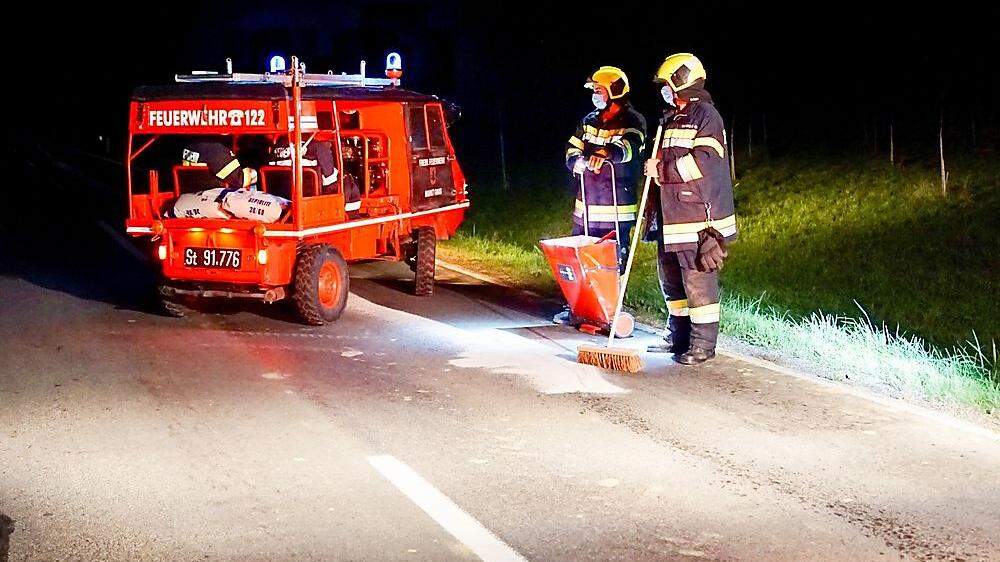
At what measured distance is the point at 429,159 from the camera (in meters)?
12.9

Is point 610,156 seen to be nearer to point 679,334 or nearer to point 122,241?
point 679,334

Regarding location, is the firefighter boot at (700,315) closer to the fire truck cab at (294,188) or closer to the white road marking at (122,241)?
the fire truck cab at (294,188)

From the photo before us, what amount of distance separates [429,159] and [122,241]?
606cm

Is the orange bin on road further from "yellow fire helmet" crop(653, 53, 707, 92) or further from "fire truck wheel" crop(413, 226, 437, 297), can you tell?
"fire truck wheel" crop(413, 226, 437, 297)

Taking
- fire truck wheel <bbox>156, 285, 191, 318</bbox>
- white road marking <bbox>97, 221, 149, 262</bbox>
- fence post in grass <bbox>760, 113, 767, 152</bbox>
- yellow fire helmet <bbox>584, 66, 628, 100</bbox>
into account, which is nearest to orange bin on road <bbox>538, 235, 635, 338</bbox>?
yellow fire helmet <bbox>584, 66, 628, 100</bbox>

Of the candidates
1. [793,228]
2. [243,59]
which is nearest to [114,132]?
[243,59]

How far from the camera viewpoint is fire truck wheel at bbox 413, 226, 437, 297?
12547mm

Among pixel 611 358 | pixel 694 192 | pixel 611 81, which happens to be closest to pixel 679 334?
pixel 611 358

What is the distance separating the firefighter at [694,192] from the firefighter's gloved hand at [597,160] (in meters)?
1.36

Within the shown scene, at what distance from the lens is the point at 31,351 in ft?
31.9

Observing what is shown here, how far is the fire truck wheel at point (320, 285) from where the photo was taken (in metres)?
10.7

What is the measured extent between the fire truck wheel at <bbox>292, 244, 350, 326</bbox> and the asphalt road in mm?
240

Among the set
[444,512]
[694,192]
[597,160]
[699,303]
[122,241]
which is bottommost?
[444,512]

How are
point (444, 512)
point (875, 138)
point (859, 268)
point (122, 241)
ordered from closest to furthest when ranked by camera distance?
point (444, 512) → point (859, 268) → point (122, 241) → point (875, 138)
